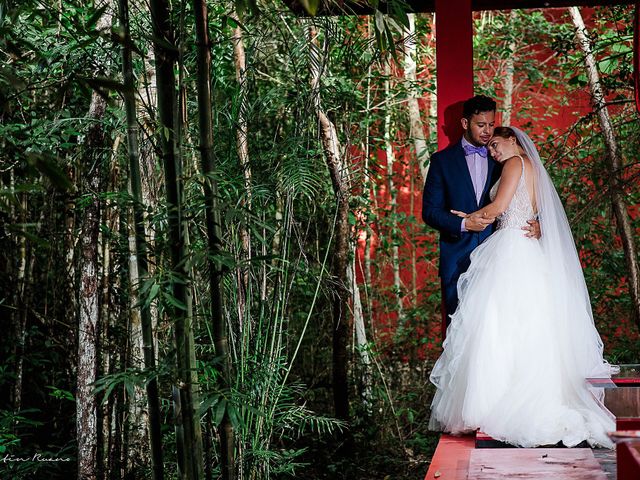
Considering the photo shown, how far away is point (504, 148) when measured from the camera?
4.46 meters

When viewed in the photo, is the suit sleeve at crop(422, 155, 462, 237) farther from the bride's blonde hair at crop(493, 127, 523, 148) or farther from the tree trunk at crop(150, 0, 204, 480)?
the tree trunk at crop(150, 0, 204, 480)

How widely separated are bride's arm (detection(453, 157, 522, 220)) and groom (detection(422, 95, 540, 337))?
0.33 feet

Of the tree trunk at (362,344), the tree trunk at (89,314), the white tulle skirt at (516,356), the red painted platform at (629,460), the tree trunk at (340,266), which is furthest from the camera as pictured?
the tree trunk at (362,344)

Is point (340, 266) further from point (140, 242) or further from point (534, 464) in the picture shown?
point (140, 242)

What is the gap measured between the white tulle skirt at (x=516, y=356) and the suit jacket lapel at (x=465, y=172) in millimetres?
284

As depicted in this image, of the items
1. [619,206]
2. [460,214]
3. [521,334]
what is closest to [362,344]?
[619,206]

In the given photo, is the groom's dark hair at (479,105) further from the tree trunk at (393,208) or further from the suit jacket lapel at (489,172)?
the tree trunk at (393,208)

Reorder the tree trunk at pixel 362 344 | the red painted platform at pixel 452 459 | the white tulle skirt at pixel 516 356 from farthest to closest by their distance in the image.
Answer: the tree trunk at pixel 362 344 < the white tulle skirt at pixel 516 356 < the red painted platform at pixel 452 459

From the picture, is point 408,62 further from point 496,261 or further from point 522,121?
point 496,261

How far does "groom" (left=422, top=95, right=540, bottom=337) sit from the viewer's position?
14.8 ft

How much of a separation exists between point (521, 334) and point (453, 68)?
63.0 inches

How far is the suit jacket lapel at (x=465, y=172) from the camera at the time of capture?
458cm

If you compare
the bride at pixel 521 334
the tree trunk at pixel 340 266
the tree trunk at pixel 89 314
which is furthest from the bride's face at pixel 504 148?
the tree trunk at pixel 89 314

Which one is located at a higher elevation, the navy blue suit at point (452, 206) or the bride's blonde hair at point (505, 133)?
the bride's blonde hair at point (505, 133)
